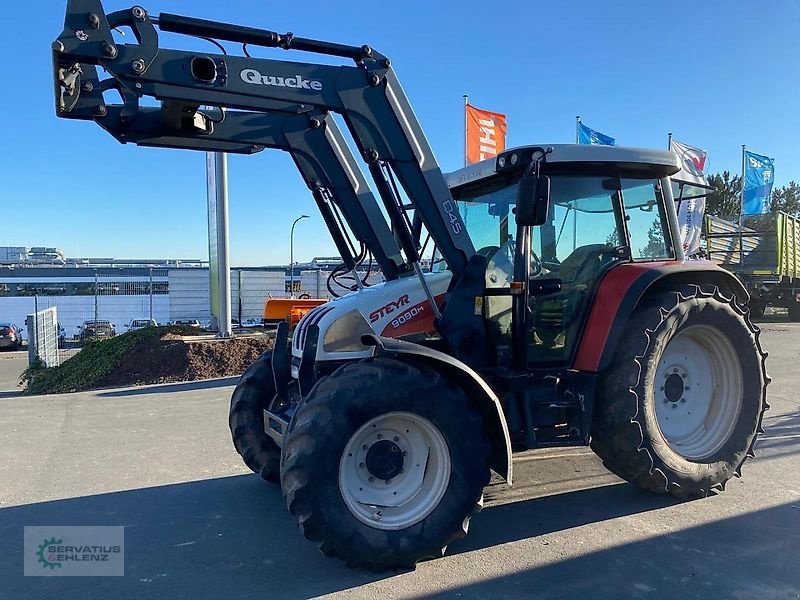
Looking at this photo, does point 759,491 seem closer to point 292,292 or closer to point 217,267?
point 217,267

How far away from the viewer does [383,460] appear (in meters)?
3.63

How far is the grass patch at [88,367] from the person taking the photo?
11375 millimetres

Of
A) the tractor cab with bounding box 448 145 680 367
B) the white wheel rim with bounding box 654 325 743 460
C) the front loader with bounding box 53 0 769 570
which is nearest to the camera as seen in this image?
the front loader with bounding box 53 0 769 570

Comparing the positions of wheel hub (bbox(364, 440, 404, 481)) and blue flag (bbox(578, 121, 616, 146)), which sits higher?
blue flag (bbox(578, 121, 616, 146))

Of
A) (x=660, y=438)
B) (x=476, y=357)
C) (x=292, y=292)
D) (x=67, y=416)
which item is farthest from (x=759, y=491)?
(x=292, y=292)

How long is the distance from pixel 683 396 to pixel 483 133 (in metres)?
12.4

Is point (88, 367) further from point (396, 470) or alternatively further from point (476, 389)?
point (476, 389)

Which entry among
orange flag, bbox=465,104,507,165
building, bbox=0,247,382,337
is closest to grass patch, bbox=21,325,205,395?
building, bbox=0,247,382,337

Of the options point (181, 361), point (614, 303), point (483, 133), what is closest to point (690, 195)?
point (614, 303)

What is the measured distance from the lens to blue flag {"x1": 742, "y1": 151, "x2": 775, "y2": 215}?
21.6m

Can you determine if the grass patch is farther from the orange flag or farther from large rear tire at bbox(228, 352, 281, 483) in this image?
the orange flag

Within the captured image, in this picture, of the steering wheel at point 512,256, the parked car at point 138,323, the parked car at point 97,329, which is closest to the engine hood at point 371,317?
the steering wheel at point 512,256

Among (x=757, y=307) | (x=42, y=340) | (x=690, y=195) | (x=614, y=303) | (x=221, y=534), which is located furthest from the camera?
(x=757, y=307)

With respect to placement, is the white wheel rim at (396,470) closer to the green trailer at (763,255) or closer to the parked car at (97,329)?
the green trailer at (763,255)
